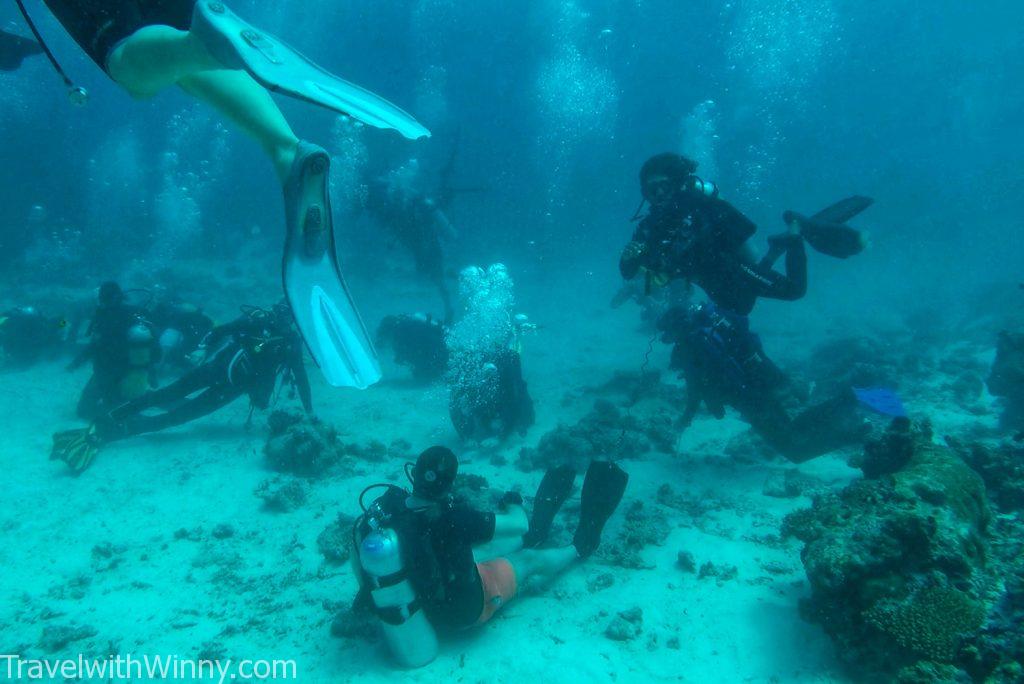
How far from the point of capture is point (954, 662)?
9.51 ft

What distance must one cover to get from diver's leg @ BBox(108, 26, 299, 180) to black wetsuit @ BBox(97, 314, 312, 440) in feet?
17.3

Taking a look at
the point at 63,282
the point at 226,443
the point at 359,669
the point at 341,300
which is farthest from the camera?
the point at 63,282

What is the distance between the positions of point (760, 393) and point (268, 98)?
5929 mm

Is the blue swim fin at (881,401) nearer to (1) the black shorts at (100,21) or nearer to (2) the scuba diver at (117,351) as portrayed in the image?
(1) the black shorts at (100,21)

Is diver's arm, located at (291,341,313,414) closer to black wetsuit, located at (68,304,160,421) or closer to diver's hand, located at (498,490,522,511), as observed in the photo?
black wetsuit, located at (68,304,160,421)

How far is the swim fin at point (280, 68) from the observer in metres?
2.04

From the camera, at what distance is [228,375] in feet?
24.6

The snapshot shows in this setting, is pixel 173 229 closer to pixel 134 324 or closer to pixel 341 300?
pixel 134 324

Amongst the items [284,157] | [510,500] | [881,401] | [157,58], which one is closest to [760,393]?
[881,401]

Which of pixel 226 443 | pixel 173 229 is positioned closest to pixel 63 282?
pixel 173 229

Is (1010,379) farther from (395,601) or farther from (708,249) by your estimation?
(395,601)

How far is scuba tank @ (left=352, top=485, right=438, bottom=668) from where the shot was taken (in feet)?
11.3

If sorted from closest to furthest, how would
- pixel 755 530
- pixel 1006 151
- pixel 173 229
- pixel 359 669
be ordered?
pixel 359 669
pixel 755 530
pixel 173 229
pixel 1006 151

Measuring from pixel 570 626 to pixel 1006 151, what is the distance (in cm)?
11138
